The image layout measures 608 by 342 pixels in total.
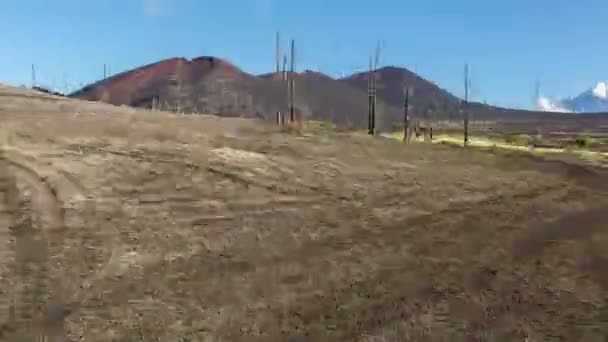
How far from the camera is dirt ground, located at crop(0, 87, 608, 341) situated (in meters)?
10.1

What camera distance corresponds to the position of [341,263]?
12969 millimetres

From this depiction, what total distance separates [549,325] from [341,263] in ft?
13.3

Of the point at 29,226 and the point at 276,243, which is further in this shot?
the point at 276,243

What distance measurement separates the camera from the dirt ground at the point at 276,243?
1009 centimetres

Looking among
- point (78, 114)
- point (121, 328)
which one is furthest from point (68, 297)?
point (78, 114)

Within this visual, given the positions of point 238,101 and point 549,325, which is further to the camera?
point 238,101

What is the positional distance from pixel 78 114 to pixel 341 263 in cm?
1777

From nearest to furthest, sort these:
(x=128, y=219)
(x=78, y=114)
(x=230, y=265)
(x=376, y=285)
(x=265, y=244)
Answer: (x=376, y=285) < (x=230, y=265) < (x=265, y=244) < (x=128, y=219) < (x=78, y=114)

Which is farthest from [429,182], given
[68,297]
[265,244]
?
[68,297]

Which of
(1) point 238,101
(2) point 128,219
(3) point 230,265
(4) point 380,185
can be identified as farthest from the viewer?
(1) point 238,101

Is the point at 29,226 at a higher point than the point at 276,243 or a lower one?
higher

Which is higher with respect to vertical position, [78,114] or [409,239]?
[78,114]

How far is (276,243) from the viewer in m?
14.3

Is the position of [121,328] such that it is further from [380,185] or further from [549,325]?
[380,185]
